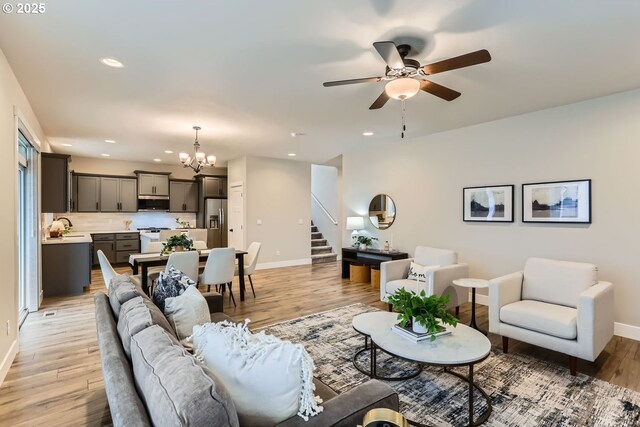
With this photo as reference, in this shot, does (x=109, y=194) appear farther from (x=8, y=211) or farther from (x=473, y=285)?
(x=473, y=285)

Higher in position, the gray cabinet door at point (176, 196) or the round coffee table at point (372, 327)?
the gray cabinet door at point (176, 196)

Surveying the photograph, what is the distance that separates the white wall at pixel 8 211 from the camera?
270cm

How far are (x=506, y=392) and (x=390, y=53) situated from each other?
2.65 m

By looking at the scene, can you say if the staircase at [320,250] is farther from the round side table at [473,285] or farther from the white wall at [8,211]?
the white wall at [8,211]

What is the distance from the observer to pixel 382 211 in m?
6.32

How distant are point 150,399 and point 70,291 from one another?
5751 mm

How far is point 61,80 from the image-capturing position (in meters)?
3.28

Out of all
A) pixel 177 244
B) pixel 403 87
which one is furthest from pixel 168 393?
A: pixel 177 244

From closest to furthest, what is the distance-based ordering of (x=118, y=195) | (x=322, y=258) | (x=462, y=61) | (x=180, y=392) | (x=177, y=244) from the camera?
1. (x=180, y=392)
2. (x=462, y=61)
3. (x=177, y=244)
4. (x=118, y=195)
5. (x=322, y=258)

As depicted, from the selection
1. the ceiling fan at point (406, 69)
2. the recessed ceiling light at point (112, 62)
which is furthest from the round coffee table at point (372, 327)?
the recessed ceiling light at point (112, 62)

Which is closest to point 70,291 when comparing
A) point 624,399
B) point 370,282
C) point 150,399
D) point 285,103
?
point 285,103

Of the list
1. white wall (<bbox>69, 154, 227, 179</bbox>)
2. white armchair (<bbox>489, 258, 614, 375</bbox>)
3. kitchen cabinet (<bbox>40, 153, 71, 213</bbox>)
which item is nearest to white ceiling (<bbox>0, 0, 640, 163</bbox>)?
kitchen cabinet (<bbox>40, 153, 71, 213</bbox>)

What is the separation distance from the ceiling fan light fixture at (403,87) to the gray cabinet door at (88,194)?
26.2 ft

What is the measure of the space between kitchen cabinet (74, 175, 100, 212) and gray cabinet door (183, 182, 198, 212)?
203 centimetres
